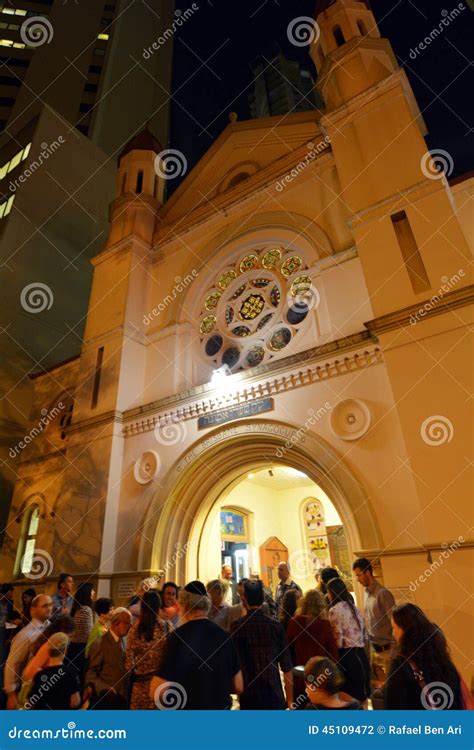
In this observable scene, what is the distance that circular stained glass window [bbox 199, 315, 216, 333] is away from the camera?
9234mm

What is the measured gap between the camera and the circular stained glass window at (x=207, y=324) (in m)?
9.23

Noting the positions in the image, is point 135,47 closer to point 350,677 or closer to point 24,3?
point 24,3

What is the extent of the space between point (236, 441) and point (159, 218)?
716 cm

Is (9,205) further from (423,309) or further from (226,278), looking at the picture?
(423,309)

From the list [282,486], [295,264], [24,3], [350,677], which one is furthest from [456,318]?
[24,3]
